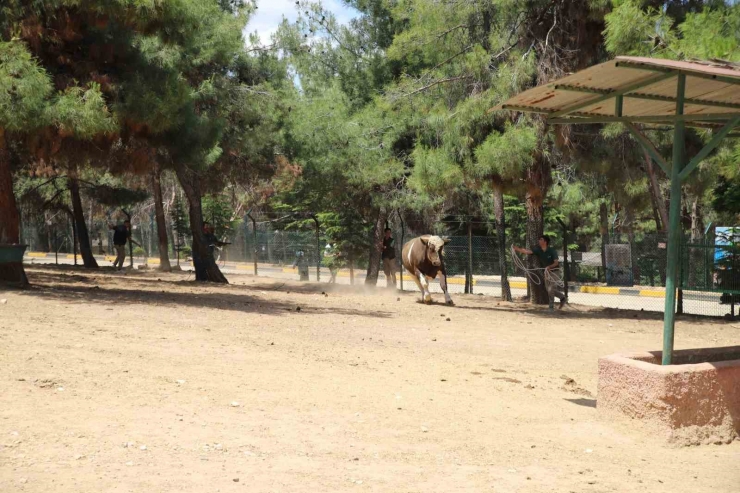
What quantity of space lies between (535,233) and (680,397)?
11842mm

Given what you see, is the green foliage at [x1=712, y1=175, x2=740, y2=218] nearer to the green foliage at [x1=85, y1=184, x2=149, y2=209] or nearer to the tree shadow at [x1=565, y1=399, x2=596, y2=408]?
the tree shadow at [x1=565, y1=399, x2=596, y2=408]

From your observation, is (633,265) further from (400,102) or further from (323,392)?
(323,392)

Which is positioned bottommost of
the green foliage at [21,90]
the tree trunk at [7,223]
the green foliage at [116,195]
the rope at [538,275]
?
the rope at [538,275]

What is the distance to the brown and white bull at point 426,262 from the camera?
1805cm

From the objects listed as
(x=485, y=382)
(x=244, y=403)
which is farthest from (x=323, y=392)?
(x=485, y=382)

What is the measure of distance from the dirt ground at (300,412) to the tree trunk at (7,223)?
210 centimetres

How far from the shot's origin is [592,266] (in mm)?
28406

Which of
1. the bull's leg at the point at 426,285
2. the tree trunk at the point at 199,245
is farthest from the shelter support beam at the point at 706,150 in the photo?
the tree trunk at the point at 199,245

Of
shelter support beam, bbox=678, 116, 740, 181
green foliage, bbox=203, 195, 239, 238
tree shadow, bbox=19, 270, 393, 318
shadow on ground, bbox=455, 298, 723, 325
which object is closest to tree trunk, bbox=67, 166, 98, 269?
green foliage, bbox=203, 195, 239, 238

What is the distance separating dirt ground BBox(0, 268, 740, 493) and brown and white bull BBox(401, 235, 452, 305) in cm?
508

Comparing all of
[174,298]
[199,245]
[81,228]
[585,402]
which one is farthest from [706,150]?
[81,228]

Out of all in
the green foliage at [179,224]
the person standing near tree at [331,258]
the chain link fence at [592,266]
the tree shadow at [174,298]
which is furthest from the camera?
the green foliage at [179,224]

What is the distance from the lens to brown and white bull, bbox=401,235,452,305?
711 inches

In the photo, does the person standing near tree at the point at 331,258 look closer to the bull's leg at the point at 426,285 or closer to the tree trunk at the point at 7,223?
the bull's leg at the point at 426,285
